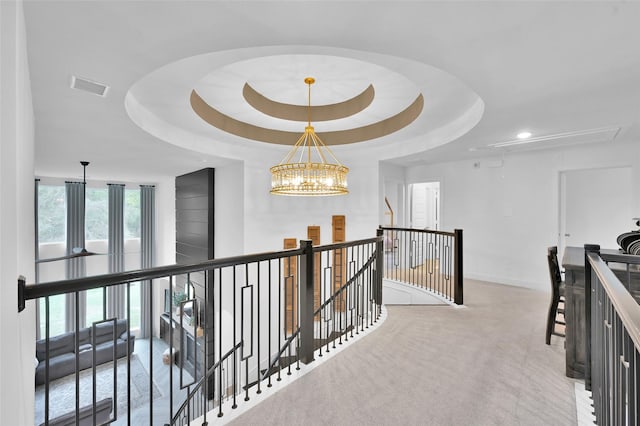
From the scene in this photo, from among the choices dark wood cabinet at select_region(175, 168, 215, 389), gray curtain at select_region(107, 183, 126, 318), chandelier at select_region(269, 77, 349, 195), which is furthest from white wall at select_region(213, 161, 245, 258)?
gray curtain at select_region(107, 183, 126, 318)

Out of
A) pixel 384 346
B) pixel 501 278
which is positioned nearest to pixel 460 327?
pixel 384 346

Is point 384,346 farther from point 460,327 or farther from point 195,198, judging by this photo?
point 195,198

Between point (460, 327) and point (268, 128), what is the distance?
13.6 feet

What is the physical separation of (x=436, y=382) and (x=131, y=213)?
9413 millimetres

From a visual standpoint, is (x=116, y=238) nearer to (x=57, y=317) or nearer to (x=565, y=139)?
(x=57, y=317)

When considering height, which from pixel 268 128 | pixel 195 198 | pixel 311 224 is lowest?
pixel 311 224

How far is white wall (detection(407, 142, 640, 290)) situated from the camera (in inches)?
187

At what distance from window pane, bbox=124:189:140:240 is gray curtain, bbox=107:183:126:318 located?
0.40 metres

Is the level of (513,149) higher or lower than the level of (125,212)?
higher

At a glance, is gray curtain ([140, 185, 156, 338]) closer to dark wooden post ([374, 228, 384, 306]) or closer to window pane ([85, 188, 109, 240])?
window pane ([85, 188, 109, 240])

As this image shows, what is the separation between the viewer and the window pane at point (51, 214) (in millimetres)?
7374

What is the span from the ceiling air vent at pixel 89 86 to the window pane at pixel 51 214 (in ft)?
22.8

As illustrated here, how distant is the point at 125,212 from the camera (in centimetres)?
879

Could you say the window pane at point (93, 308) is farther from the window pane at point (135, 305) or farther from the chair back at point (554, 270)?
the chair back at point (554, 270)
